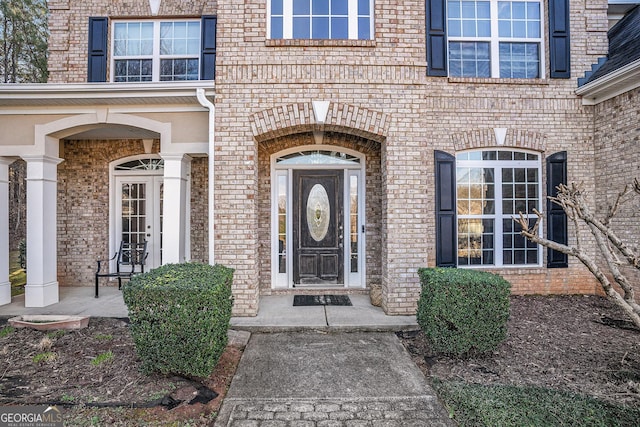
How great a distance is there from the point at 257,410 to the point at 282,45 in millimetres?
4571

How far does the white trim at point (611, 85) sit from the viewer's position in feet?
16.6

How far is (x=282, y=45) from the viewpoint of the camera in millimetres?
4996

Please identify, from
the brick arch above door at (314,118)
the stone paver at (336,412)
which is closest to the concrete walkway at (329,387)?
the stone paver at (336,412)

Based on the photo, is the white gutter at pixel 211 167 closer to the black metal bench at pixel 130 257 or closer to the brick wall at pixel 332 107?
the brick wall at pixel 332 107

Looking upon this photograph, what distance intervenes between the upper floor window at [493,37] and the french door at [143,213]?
605 cm

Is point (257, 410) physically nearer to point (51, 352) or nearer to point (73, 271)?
point (51, 352)

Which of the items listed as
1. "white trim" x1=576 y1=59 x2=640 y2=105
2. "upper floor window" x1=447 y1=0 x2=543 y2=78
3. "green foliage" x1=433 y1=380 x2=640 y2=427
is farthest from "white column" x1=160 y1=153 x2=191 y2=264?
"white trim" x1=576 y1=59 x2=640 y2=105

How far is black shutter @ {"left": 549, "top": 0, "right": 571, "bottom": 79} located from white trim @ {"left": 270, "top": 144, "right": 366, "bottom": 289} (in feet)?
11.9

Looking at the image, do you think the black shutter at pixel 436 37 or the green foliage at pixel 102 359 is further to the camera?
the black shutter at pixel 436 37

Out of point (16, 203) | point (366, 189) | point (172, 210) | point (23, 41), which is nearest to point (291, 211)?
point (366, 189)

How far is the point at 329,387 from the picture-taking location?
314 cm

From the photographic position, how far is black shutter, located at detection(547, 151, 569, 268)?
5941 mm

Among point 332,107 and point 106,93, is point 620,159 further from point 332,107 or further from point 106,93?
Answer: point 106,93

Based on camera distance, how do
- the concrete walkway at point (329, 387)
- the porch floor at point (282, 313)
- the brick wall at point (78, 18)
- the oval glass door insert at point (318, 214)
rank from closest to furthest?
the concrete walkway at point (329, 387), the porch floor at point (282, 313), the oval glass door insert at point (318, 214), the brick wall at point (78, 18)
